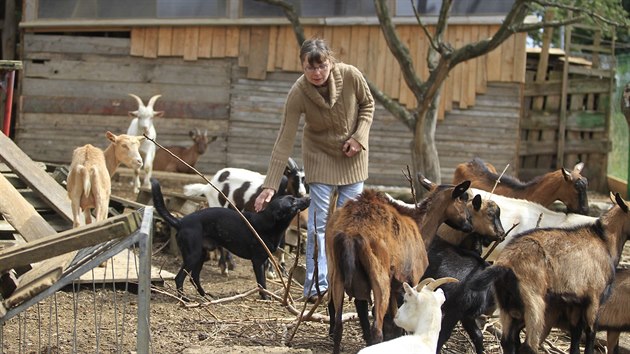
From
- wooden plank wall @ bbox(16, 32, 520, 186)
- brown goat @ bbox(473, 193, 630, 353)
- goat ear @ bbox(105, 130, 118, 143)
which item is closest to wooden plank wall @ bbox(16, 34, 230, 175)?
wooden plank wall @ bbox(16, 32, 520, 186)

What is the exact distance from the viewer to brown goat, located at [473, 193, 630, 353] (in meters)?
5.70

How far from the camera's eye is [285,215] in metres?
7.86

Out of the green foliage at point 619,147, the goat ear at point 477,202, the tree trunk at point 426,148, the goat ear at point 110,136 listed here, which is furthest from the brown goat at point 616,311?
the green foliage at point 619,147

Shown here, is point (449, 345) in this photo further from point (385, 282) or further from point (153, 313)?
point (153, 313)

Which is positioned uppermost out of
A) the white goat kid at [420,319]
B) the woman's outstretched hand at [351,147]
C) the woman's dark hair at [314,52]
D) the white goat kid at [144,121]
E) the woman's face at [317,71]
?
the woman's dark hair at [314,52]

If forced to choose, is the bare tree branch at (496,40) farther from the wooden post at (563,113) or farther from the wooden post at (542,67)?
the wooden post at (563,113)

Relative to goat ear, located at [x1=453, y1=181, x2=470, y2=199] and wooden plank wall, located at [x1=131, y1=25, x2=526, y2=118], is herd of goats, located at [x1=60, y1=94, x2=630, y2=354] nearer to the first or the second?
goat ear, located at [x1=453, y1=181, x2=470, y2=199]

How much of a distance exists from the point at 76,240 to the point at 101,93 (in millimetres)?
12402

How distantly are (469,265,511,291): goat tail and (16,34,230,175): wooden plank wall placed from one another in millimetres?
10963

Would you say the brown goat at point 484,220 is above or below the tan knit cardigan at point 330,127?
below

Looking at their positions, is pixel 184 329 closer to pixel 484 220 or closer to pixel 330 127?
pixel 330 127

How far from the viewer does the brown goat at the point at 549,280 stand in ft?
18.7

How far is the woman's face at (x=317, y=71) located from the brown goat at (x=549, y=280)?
5.52 ft

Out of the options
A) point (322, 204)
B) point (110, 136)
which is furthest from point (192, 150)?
point (322, 204)
